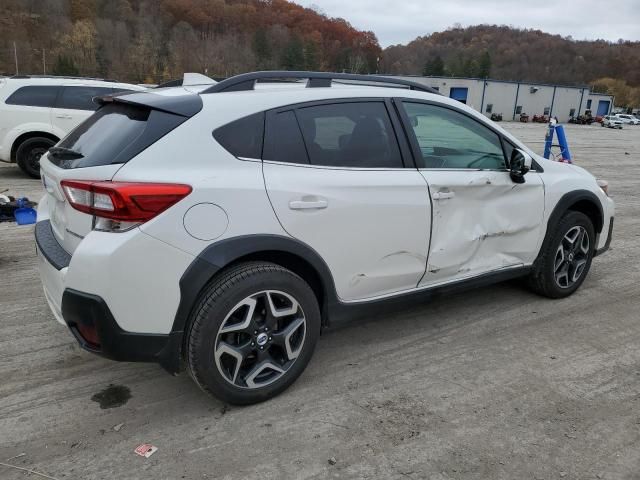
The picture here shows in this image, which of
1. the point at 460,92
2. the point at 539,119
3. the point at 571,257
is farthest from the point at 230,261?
the point at 539,119

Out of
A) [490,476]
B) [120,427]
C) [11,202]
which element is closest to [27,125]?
[11,202]

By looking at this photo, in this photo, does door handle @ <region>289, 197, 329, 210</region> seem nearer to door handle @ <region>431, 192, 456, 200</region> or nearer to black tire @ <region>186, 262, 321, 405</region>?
black tire @ <region>186, 262, 321, 405</region>

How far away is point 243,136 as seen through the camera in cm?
273

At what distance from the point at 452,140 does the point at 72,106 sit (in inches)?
324

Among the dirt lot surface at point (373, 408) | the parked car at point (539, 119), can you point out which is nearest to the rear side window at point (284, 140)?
the dirt lot surface at point (373, 408)

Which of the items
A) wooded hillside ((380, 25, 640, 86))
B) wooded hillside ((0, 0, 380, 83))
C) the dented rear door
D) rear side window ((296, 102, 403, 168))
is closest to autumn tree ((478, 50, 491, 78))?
wooded hillside ((380, 25, 640, 86))

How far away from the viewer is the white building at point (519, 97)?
71.4m

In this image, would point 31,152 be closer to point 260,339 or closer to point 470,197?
point 260,339

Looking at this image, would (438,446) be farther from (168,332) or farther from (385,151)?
(385,151)

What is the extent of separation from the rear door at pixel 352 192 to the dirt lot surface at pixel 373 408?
0.63 metres

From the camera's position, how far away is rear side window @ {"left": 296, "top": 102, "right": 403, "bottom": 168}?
2.97m

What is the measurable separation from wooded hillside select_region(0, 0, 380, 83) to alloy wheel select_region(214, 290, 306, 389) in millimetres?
103480

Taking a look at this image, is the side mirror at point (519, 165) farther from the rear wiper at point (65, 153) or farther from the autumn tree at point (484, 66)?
the autumn tree at point (484, 66)

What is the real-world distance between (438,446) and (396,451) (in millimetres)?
220
